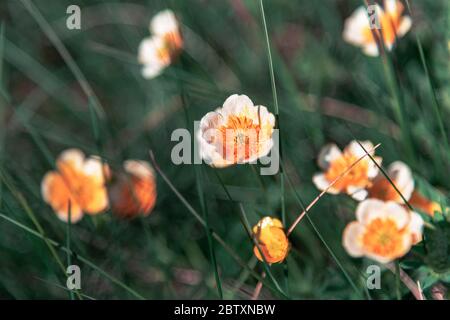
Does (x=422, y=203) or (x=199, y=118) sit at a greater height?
(x=199, y=118)

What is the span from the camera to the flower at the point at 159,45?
143cm

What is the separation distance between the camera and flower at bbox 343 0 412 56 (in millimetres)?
1240

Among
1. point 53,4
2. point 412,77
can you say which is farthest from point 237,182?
point 53,4

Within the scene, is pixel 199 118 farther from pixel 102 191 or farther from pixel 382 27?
pixel 382 27

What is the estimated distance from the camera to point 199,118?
1510 mm

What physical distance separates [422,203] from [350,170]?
14 centimetres

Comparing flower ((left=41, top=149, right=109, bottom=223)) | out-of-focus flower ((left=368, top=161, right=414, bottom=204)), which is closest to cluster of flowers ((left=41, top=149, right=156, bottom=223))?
flower ((left=41, top=149, right=109, bottom=223))

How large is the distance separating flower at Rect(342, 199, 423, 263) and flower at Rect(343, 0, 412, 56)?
36 cm

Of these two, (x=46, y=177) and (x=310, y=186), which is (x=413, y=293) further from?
(x=46, y=177)

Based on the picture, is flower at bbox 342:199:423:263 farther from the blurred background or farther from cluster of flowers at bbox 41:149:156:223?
cluster of flowers at bbox 41:149:156:223

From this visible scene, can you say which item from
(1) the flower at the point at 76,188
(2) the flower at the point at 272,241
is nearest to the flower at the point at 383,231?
(2) the flower at the point at 272,241

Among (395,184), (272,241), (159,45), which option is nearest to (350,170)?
(395,184)

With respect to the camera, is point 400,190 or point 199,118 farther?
point 199,118
